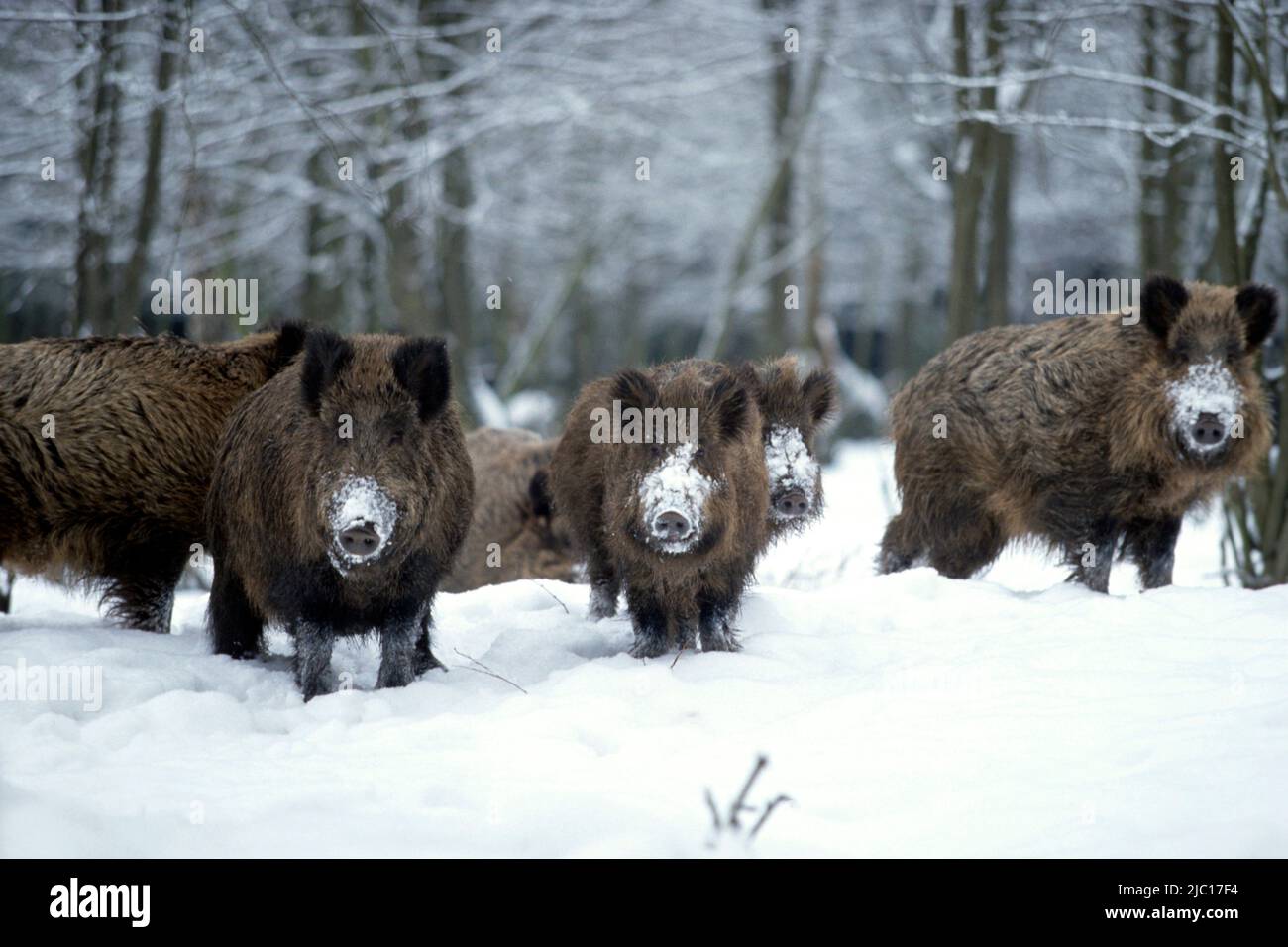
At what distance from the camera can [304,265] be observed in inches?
668

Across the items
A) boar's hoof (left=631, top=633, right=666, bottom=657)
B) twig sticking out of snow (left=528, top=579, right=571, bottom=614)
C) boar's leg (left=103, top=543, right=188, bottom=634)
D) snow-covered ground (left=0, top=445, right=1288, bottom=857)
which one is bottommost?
snow-covered ground (left=0, top=445, right=1288, bottom=857)

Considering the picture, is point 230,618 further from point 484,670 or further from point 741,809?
point 741,809

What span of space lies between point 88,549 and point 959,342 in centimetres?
460

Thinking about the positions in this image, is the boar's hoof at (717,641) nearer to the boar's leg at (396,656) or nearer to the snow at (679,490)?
the snow at (679,490)

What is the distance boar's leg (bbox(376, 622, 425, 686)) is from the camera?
187 inches

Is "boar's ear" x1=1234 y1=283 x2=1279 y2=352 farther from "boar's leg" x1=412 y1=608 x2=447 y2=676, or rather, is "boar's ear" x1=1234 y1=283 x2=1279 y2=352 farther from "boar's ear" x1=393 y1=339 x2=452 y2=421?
"boar's leg" x1=412 y1=608 x2=447 y2=676

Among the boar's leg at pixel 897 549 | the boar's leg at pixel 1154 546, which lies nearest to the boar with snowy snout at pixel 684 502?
the boar's leg at pixel 897 549

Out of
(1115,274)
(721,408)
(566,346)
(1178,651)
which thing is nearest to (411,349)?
(721,408)

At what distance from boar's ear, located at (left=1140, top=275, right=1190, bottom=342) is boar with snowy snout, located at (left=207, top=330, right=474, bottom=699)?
3.38m

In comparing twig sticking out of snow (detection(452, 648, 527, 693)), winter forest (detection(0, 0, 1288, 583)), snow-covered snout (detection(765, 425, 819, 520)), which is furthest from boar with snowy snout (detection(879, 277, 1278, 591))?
twig sticking out of snow (detection(452, 648, 527, 693))

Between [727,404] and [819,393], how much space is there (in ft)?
3.66

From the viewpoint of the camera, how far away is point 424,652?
508 cm

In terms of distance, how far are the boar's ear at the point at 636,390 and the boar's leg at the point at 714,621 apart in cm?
83

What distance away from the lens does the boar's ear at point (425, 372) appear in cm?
465
